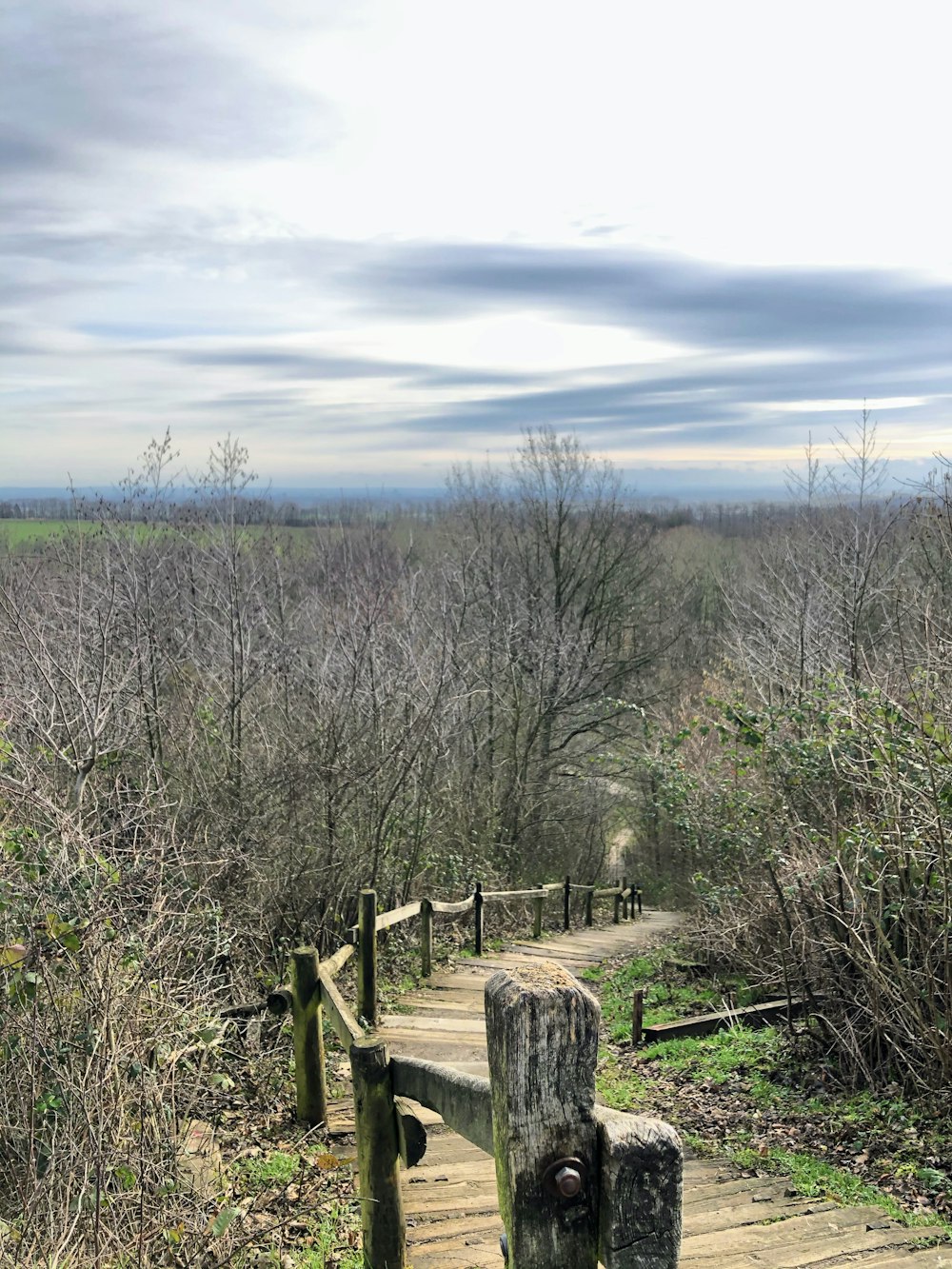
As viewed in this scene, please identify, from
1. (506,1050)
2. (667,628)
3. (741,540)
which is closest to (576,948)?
(506,1050)

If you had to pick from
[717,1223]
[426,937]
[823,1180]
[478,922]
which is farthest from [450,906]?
[717,1223]

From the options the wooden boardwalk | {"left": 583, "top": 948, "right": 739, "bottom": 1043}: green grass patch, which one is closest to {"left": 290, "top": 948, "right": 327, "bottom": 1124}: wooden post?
the wooden boardwalk

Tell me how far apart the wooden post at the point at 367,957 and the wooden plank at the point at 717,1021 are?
2569 millimetres

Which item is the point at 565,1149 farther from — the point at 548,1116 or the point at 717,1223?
the point at 717,1223

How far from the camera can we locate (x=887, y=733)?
6918 mm

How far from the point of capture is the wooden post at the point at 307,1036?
5824 mm

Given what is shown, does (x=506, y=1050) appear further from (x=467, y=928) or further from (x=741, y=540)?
(x=741, y=540)

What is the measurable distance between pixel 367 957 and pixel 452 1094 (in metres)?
5.20

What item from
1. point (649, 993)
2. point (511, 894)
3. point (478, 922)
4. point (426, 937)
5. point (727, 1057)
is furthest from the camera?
point (511, 894)

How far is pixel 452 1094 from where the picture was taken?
9.91 feet

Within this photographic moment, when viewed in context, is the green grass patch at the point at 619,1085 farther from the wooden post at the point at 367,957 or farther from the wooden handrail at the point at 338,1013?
the wooden handrail at the point at 338,1013

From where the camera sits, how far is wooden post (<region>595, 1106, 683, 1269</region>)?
6.06ft

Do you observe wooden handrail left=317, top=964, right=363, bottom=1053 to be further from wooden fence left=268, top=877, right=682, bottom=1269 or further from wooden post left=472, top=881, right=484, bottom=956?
wooden post left=472, top=881, right=484, bottom=956

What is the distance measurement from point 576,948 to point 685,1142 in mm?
7487
